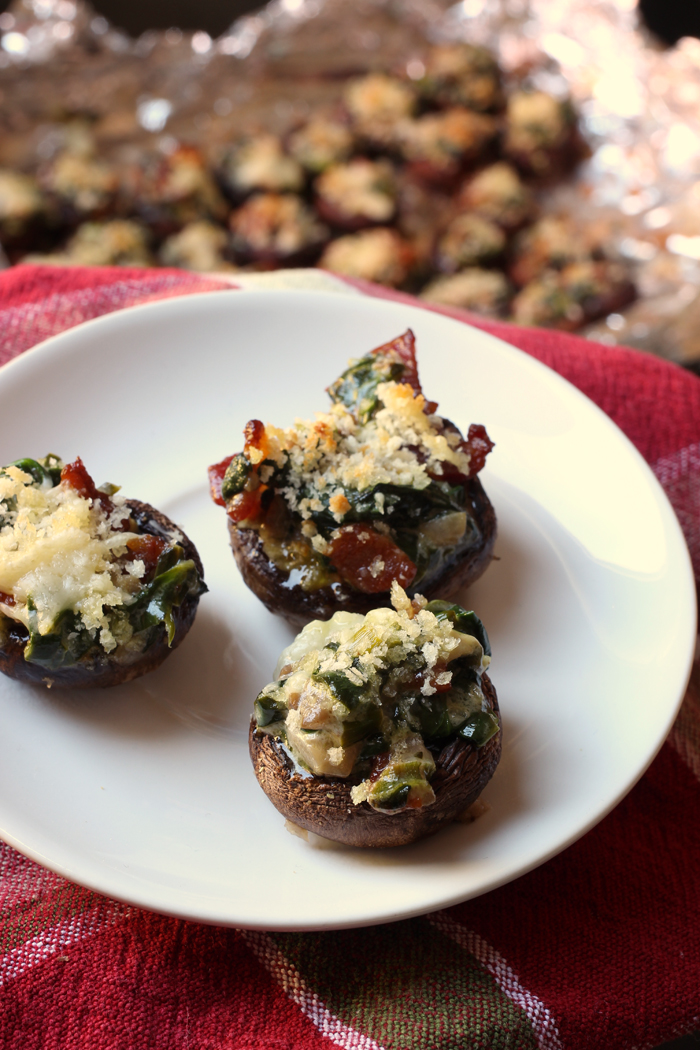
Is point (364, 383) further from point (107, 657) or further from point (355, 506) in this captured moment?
point (107, 657)

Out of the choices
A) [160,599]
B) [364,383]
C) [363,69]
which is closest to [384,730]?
[160,599]

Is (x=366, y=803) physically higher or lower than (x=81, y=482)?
lower

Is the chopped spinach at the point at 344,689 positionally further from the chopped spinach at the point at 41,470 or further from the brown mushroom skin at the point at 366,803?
the chopped spinach at the point at 41,470

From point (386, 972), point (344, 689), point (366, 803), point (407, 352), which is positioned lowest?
point (386, 972)

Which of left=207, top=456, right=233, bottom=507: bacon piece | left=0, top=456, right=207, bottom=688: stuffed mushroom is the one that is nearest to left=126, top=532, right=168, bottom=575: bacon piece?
left=0, top=456, right=207, bottom=688: stuffed mushroom

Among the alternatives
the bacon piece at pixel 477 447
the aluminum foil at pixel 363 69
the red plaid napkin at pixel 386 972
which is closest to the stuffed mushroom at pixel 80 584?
the red plaid napkin at pixel 386 972

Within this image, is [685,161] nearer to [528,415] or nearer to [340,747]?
[528,415]

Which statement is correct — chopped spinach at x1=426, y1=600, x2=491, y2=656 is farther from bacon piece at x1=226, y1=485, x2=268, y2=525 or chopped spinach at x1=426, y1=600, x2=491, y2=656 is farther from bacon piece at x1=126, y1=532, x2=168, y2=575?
bacon piece at x1=126, y1=532, x2=168, y2=575
